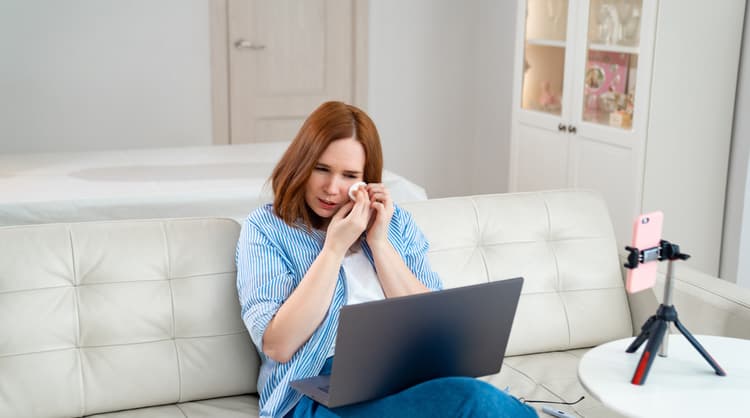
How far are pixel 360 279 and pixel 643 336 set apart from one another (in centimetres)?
59

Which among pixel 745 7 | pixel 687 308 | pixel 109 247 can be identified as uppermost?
pixel 745 7

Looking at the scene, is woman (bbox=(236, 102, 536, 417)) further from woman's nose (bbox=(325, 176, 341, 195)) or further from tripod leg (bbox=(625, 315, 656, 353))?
tripod leg (bbox=(625, 315, 656, 353))

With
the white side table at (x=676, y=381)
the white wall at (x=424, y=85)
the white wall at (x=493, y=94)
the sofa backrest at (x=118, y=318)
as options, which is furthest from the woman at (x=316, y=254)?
the white wall at (x=424, y=85)

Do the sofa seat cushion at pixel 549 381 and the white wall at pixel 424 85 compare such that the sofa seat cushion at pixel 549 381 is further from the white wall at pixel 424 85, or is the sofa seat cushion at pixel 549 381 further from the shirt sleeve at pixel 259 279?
the white wall at pixel 424 85

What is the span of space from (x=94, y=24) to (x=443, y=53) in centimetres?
210

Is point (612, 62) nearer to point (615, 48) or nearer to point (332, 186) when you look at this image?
point (615, 48)

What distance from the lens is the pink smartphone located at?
157 centimetres

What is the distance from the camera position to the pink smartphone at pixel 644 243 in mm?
1565

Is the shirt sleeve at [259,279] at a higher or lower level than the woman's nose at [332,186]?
lower

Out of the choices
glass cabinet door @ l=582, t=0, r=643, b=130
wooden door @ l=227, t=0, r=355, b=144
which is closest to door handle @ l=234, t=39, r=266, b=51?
wooden door @ l=227, t=0, r=355, b=144

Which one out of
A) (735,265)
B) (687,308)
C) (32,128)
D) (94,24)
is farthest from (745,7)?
(32,128)

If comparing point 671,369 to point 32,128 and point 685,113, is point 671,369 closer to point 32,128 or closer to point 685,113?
point 685,113

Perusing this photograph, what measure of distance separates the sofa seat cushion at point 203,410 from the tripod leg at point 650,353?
802 millimetres

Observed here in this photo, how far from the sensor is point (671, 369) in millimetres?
1676
